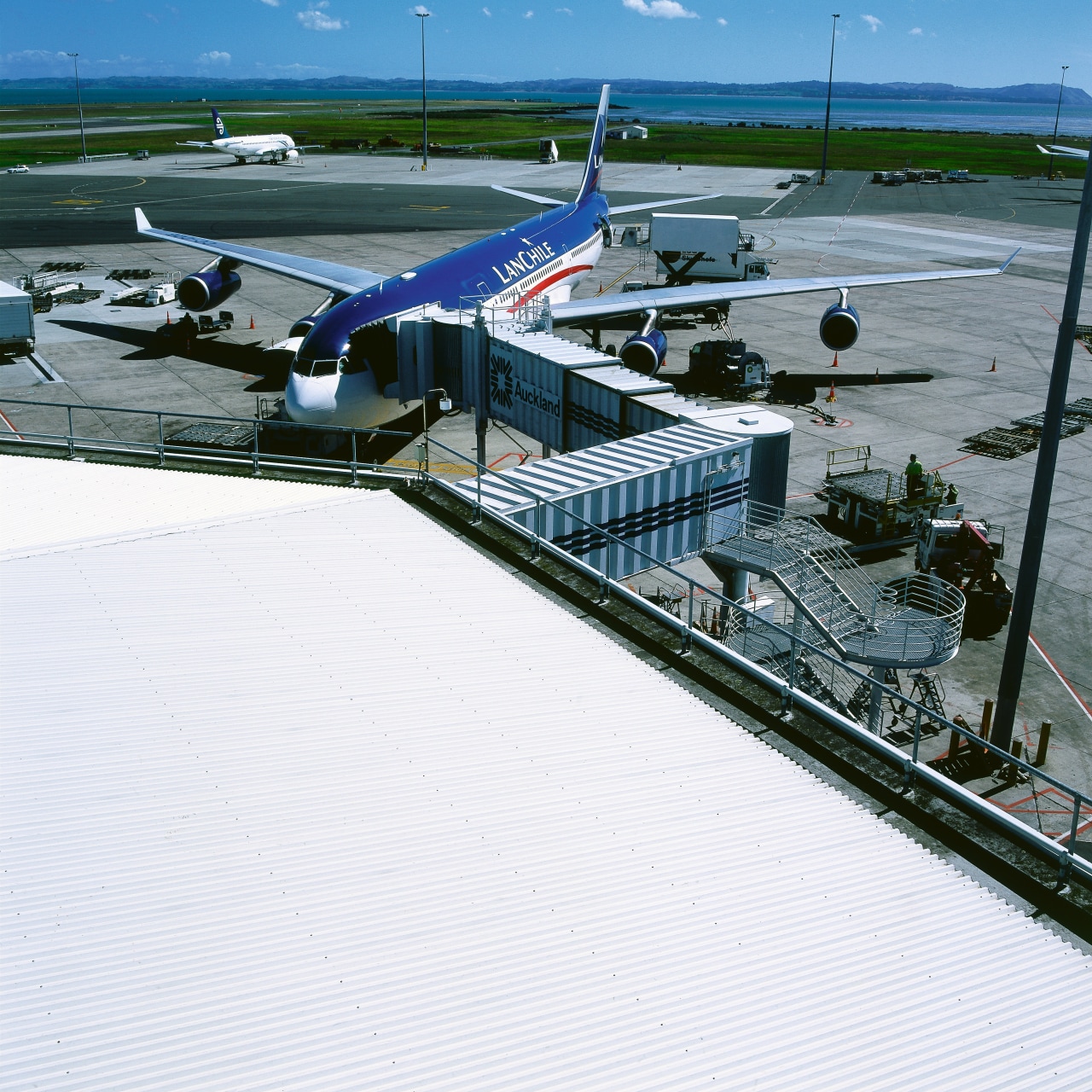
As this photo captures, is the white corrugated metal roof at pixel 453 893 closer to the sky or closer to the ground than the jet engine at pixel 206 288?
closer to the ground

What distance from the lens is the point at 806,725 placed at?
1498 cm

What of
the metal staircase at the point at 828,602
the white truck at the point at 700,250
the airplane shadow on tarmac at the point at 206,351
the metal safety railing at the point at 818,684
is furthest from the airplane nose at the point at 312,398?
the white truck at the point at 700,250

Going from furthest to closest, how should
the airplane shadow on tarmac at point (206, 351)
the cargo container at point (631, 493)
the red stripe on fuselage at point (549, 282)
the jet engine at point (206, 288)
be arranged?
the jet engine at point (206, 288)
the airplane shadow on tarmac at point (206, 351)
the red stripe on fuselage at point (549, 282)
the cargo container at point (631, 493)

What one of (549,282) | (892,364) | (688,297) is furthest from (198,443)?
(892,364)

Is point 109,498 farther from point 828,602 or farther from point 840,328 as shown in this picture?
point 840,328

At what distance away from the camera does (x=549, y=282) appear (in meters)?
48.7

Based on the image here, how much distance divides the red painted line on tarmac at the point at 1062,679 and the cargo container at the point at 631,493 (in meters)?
7.77

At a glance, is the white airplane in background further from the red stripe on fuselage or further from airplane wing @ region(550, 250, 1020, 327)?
airplane wing @ region(550, 250, 1020, 327)

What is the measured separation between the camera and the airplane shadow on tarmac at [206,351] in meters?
47.8

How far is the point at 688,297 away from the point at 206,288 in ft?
79.2

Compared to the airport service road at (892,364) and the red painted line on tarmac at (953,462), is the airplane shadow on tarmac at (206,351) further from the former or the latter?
the red painted line on tarmac at (953,462)

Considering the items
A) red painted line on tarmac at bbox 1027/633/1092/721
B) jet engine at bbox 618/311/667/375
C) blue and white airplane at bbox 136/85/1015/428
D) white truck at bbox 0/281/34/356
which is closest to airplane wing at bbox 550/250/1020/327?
blue and white airplane at bbox 136/85/1015/428

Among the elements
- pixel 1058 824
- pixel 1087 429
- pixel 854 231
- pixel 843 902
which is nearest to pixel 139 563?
pixel 843 902

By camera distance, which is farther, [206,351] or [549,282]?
[206,351]
